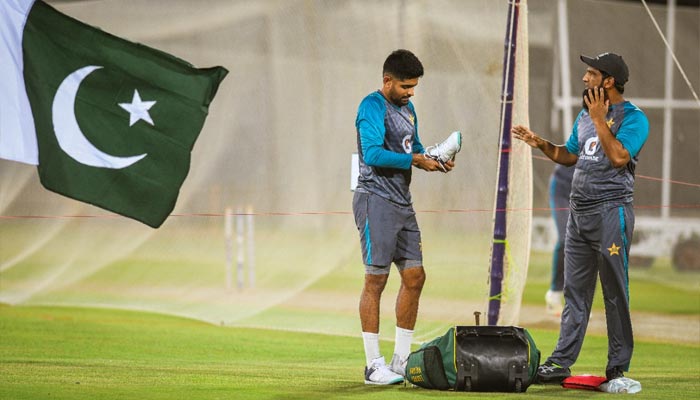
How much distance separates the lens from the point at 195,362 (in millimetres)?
7484

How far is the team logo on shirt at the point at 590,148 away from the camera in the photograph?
6.36 m

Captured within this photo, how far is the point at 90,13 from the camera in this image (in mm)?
9383

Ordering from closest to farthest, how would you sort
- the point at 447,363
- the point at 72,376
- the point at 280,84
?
the point at 447,363, the point at 72,376, the point at 280,84

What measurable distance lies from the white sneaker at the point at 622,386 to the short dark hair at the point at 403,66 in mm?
2001

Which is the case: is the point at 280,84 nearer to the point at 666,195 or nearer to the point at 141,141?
the point at 141,141

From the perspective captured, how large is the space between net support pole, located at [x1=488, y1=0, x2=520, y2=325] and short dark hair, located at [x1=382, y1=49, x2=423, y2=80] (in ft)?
6.62

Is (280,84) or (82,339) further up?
(280,84)

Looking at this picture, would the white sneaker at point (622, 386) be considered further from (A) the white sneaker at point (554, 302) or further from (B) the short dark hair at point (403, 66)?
(A) the white sneaker at point (554, 302)

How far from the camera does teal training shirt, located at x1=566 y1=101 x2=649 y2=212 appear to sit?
6.27 metres

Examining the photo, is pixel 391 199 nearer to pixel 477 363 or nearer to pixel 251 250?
pixel 477 363

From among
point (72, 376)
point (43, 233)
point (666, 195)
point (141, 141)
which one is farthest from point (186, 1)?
point (666, 195)

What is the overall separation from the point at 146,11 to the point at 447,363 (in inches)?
187

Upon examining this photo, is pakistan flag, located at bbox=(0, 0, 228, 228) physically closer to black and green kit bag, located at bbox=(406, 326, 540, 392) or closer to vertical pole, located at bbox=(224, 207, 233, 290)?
black and green kit bag, located at bbox=(406, 326, 540, 392)

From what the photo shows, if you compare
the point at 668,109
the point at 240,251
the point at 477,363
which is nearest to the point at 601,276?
the point at 477,363
